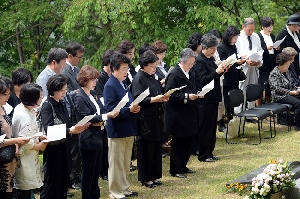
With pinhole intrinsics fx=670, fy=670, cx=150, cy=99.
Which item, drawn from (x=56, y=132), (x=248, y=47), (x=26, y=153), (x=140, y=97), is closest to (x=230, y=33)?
(x=248, y=47)

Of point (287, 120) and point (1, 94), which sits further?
point (287, 120)

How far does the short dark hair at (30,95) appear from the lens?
23.1 feet

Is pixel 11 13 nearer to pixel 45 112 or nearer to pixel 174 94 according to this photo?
pixel 174 94

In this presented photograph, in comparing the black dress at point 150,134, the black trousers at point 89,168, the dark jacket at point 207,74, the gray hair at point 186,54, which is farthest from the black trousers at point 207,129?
the black trousers at point 89,168

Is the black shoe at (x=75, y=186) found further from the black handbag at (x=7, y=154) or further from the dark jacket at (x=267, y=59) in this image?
the dark jacket at (x=267, y=59)

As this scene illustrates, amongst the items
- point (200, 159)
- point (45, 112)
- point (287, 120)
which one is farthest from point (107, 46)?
point (45, 112)

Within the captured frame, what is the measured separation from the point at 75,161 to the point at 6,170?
2231 mm

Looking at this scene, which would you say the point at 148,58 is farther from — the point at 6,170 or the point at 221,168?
the point at 6,170

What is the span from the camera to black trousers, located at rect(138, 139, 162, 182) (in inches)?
366

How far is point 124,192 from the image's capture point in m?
8.92

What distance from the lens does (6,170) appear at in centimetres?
684

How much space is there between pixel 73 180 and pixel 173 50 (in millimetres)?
6558

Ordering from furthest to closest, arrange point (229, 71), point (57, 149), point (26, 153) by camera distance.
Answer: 1. point (229, 71)
2. point (57, 149)
3. point (26, 153)

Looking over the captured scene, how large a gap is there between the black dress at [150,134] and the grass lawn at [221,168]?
241 mm
